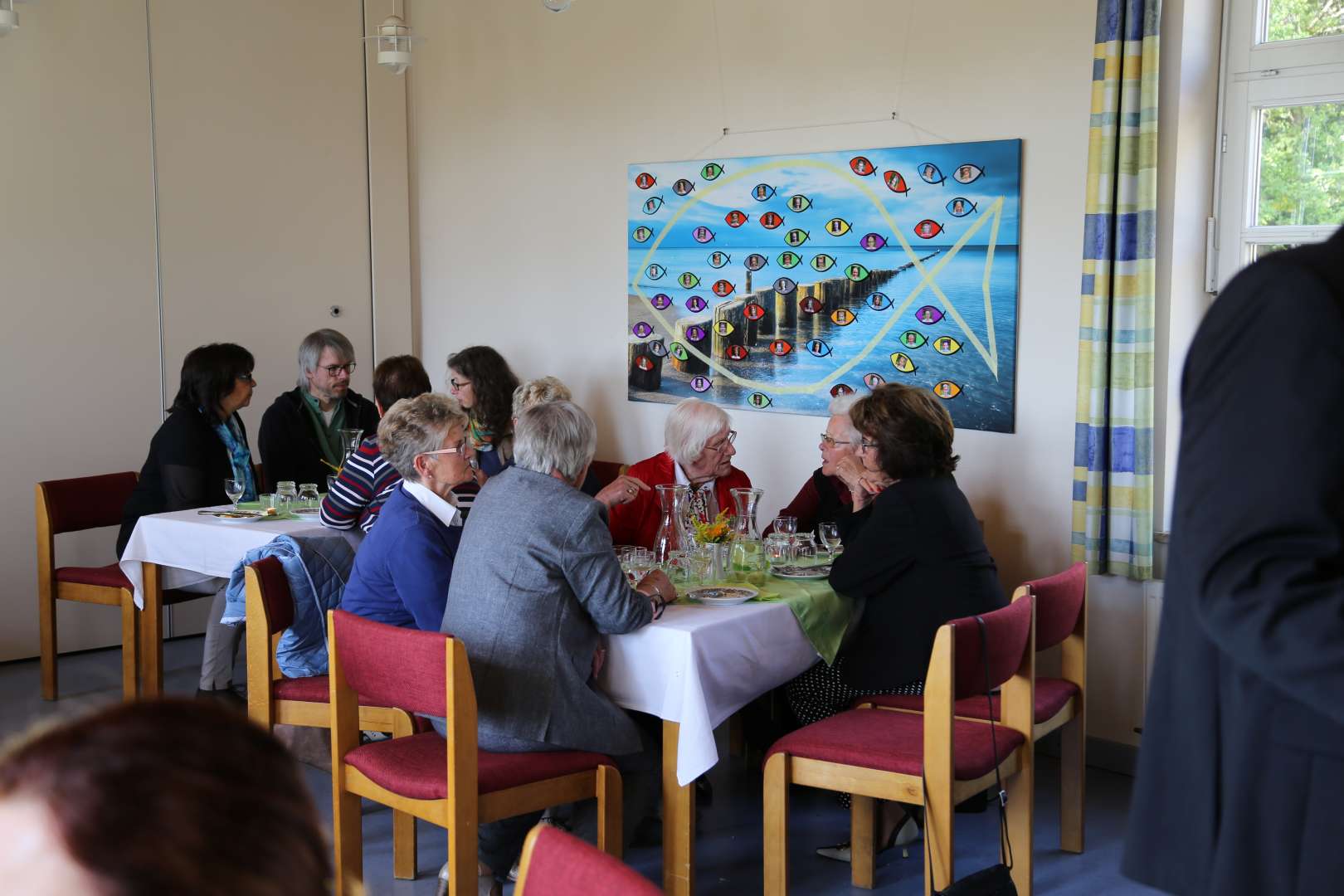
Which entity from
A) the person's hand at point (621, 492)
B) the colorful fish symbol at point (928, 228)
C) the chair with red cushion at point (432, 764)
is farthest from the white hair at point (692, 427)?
the chair with red cushion at point (432, 764)

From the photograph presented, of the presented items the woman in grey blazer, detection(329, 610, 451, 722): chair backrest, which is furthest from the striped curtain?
detection(329, 610, 451, 722): chair backrest

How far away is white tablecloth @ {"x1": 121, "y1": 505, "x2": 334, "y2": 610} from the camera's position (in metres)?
4.43

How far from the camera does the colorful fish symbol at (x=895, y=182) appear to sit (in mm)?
4797

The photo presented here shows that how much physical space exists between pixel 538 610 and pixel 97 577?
2860 millimetres

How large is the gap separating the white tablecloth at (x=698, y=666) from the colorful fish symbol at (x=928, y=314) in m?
1.77

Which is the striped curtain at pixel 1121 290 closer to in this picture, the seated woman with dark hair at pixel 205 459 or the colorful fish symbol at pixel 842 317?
the colorful fish symbol at pixel 842 317

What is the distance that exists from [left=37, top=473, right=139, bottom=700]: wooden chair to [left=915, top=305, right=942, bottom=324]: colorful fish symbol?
3249 mm

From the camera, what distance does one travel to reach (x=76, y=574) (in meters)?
5.15

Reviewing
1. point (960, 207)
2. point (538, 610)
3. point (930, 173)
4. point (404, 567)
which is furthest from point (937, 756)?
point (930, 173)

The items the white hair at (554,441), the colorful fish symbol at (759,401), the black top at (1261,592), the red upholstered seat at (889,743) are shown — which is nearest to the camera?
the black top at (1261,592)

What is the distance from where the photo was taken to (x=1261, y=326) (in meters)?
1.11

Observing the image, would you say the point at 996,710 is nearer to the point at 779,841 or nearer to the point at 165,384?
the point at 779,841

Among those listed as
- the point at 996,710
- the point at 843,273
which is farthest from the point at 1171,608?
the point at 843,273

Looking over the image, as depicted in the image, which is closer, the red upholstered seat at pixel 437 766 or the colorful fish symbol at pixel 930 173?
the red upholstered seat at pixel 437 766
